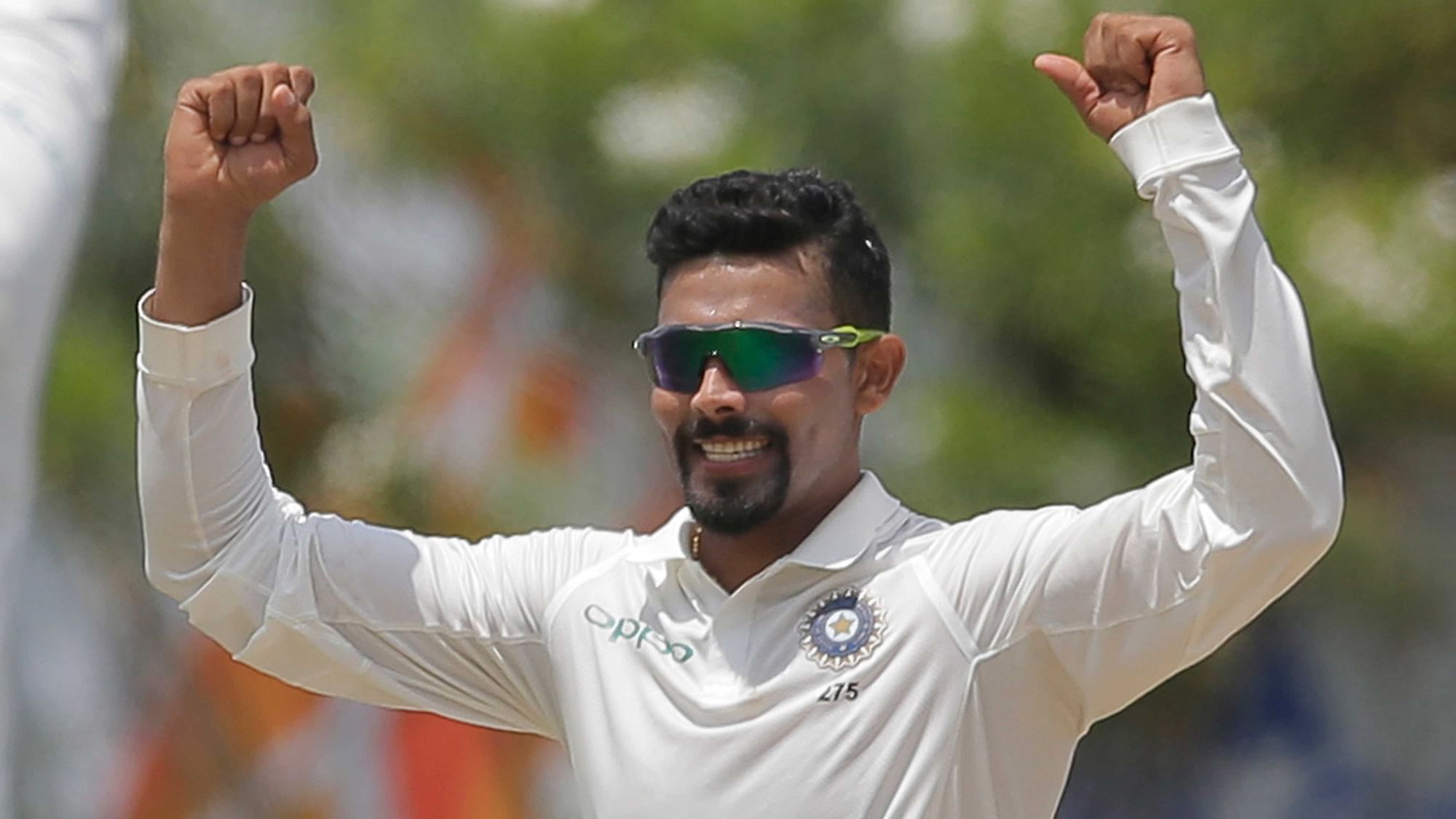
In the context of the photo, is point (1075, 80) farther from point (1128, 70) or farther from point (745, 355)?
point (745, 355)

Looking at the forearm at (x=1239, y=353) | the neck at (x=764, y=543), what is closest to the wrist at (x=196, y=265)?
the neck at (x=764, y=543)

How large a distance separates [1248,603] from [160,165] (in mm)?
4404

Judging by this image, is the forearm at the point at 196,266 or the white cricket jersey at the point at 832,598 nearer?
the white cricket jersey at the point at 832,598

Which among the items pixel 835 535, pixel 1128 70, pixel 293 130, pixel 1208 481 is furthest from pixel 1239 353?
pixel 293 130

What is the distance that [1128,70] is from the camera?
228 centimetres

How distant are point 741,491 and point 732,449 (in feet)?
0.17

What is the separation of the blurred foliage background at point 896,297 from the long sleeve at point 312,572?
2.89m

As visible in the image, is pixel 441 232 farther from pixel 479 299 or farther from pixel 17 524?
pixel 17 524

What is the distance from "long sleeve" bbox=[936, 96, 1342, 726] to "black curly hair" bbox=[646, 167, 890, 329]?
424 millimetres

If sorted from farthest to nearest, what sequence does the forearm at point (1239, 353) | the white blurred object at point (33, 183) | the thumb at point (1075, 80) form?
the thumb at point (1075, 80) < the forearm at point (1239, 353) < the white blurred object at point (33, 183)

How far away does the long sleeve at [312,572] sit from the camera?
98.7 inches

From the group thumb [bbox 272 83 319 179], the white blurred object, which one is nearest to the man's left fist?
thumb [bbox 272 83 319 179]

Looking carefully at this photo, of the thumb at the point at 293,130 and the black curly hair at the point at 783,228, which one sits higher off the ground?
the thumb at the point at 293,130

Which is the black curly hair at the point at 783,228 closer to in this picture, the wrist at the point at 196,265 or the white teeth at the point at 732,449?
the white teeth at the point at 732,449
